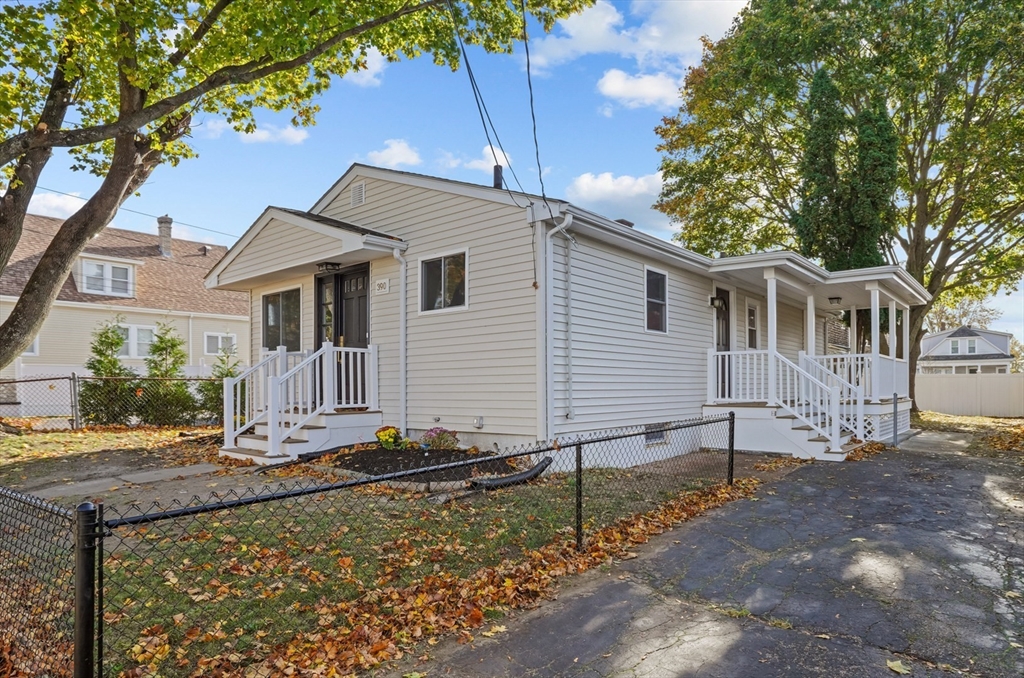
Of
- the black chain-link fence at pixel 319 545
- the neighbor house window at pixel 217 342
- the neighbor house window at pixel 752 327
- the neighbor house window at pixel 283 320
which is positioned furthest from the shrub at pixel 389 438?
the neighbor house window at pixel 217 342

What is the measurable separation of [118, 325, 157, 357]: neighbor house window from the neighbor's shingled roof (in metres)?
0.85

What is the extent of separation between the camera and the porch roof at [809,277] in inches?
414

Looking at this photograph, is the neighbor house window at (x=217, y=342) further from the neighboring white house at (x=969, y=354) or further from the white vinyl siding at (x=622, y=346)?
the neighboring white house at (x=969, y=354)

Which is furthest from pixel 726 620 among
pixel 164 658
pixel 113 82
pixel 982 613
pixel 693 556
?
pixel 113 82

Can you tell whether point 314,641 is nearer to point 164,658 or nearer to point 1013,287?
point 164,658

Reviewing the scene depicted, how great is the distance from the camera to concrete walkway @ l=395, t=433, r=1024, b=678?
10.6 ft

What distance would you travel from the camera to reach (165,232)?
26.1m

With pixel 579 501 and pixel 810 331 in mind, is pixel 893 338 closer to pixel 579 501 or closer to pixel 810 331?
pixel 810 331

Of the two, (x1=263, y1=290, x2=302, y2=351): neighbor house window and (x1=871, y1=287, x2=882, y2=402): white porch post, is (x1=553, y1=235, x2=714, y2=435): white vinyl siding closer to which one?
(x1=871, y1=287, x2=882, y2=402): white porch post

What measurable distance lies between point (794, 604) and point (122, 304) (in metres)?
24.2

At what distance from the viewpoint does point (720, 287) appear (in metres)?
12.4

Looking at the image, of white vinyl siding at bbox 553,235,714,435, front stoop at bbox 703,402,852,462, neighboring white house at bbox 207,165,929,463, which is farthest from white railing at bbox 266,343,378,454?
front stoop at bbox 703,402,852,462

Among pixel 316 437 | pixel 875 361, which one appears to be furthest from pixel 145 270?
pixel 875 361

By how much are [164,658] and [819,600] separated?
395 cm
